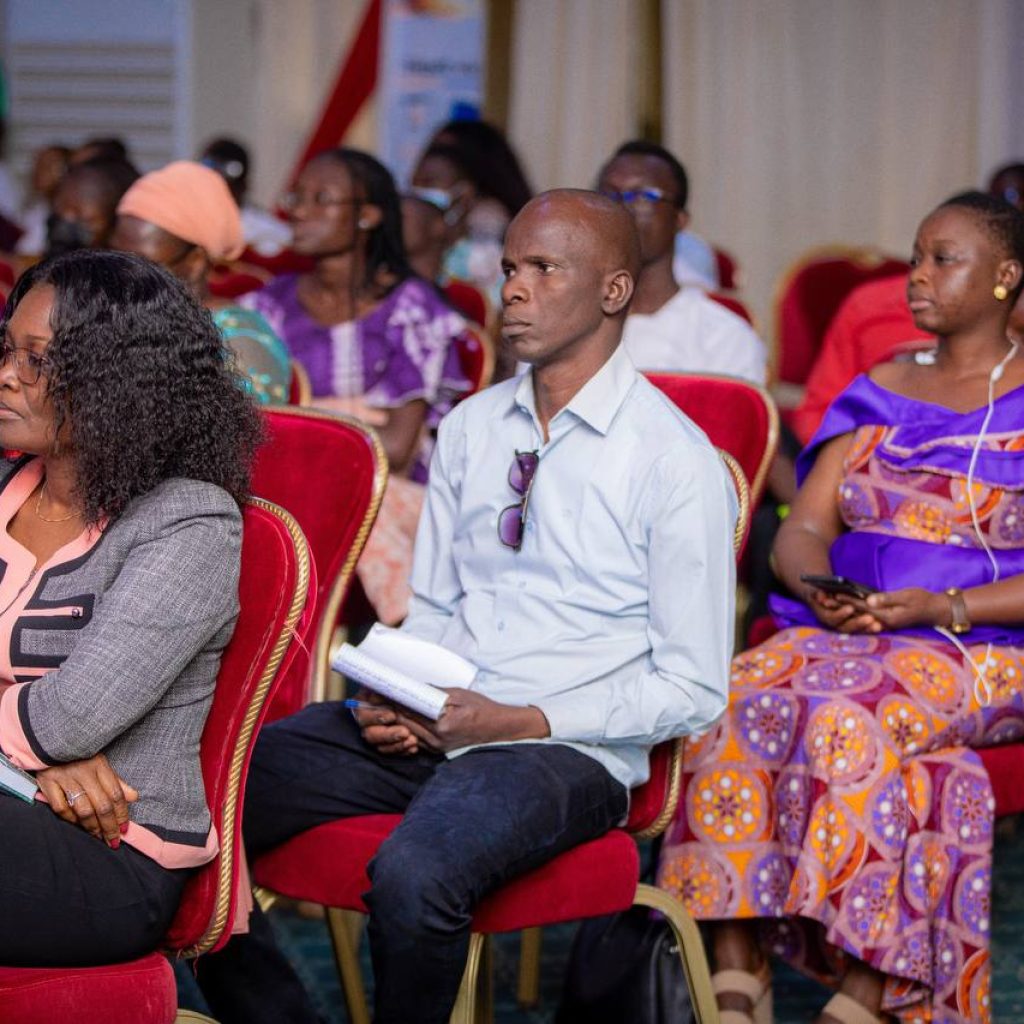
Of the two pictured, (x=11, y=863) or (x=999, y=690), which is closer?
(x=11, y=863)

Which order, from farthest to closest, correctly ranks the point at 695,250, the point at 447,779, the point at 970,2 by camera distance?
the point at 970,2 → the point at 695,250 → the point at 447,779

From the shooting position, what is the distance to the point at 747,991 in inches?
114

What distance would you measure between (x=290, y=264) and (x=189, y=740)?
13.8 ft

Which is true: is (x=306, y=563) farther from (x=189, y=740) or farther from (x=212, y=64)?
(x=212, y=64)

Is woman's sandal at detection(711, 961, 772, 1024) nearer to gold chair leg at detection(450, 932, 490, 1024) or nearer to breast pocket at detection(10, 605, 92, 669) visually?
gold chair leg at detection(450, 932, 490, 1024)

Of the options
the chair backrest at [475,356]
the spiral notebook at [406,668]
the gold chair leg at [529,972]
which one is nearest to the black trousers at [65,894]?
the spiral notebook at [406,668]

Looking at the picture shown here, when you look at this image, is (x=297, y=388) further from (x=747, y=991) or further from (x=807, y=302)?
(x=807, y=302)

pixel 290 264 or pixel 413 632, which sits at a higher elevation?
pixel 290 264

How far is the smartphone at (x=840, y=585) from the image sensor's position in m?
3.03

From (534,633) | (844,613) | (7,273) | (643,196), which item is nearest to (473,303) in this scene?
(643,196)

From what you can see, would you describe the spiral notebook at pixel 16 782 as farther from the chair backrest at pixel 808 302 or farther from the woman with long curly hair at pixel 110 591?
the chair backrest at pixel 808 302

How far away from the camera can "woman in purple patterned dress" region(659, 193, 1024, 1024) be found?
9.23 ft

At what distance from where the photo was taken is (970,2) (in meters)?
7.26

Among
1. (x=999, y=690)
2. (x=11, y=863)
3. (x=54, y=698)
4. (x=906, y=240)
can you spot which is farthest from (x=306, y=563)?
(x=906, y=240)
